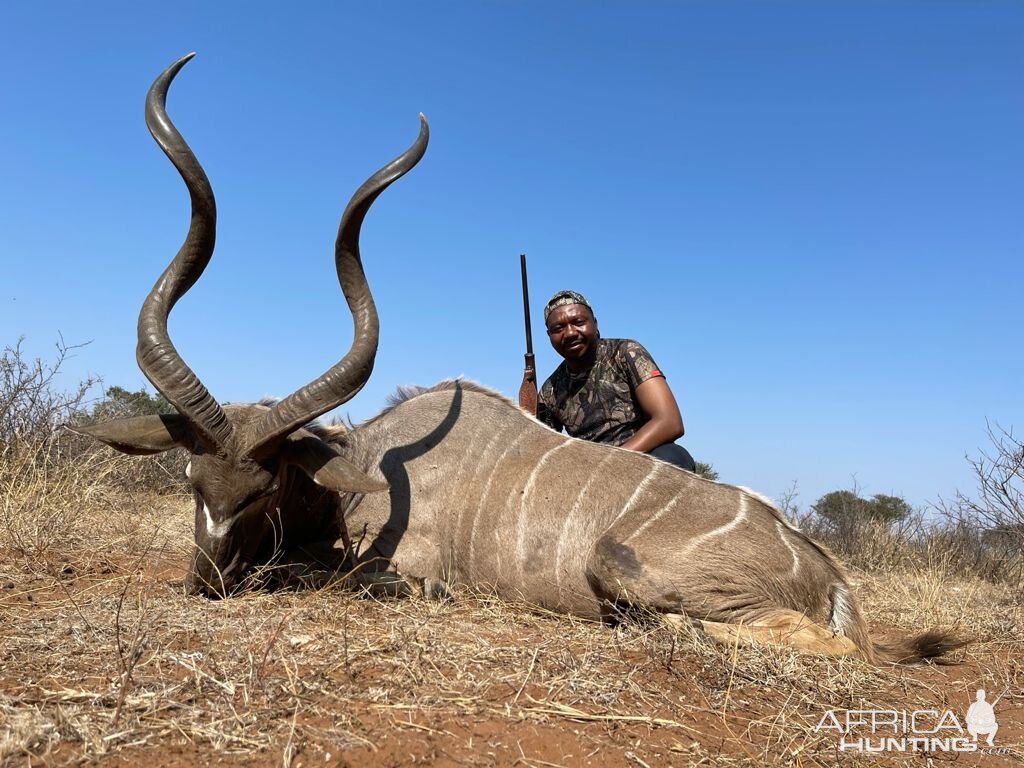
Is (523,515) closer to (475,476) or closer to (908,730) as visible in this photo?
(475,476)

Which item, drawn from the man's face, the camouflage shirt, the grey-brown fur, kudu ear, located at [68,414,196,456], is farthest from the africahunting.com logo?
the man's face

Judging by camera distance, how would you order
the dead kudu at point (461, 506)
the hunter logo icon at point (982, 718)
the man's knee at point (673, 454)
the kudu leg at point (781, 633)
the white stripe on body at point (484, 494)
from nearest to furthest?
the hunter logo icon at point (982, 718) < the kudu leg at point (781, 633) < the dead kudu at point (461, 506) < the white stripe on body at point (484, 494) < the man's knee at point (673, 454)

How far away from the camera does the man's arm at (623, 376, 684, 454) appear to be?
14.9 ft

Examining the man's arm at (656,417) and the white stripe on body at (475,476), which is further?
the man's arm at (656,417)

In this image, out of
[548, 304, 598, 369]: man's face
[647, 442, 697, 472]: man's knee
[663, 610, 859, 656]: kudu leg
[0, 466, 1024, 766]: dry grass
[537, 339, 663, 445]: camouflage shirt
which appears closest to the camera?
[0, 466, 1024, 766]: dry grass

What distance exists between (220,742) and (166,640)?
779 mm

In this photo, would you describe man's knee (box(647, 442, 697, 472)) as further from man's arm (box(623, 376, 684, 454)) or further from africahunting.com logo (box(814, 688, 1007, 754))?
africahunting.com logo (box(814, 688, 1007, 754))

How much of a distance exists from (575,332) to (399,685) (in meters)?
3.26

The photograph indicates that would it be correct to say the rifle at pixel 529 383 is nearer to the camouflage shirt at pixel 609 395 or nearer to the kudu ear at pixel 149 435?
the camouflage shirt at pixel 609 395

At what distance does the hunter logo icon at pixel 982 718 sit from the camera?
2.50 metres

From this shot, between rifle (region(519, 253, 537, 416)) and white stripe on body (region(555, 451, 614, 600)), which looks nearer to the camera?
white stripe on body (region(555, 451, 614, 600))

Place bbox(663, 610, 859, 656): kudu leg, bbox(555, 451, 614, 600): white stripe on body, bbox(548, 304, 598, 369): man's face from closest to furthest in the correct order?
bbox(663, 610, 859, 656): kudu leg < bbox(555, 451, 614, 600): white stripe on body < bbox(548, 304, 598, 369): man's face

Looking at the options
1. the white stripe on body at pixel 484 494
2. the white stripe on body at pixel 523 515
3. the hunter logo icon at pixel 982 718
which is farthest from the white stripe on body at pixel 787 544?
the white stripe on body at pixel 484 494

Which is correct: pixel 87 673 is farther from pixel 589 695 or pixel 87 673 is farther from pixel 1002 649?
pixel 1002 649
